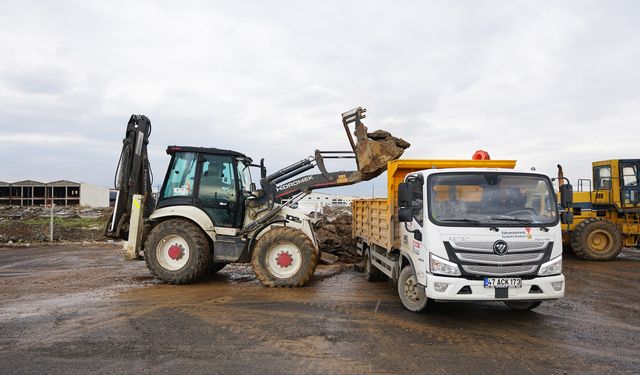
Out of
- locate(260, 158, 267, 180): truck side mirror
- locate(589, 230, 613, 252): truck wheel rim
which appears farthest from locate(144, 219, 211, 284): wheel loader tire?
locate(589, 230, 613, 252): truck wheel rim

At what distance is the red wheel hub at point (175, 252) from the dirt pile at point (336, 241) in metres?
4.13

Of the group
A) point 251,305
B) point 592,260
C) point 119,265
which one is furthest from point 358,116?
point 592,260

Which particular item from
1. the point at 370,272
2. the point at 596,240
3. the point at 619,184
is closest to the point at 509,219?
the point at 370,272

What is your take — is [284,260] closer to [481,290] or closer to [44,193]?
[481,290]

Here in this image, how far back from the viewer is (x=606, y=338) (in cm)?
569

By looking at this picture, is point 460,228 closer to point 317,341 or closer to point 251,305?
point 317,341

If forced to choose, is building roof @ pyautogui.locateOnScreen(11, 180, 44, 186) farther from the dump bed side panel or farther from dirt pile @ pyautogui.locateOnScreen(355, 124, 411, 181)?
dirt pile @ pyautogui.locateOnScreen(355, 124, 411, 181)

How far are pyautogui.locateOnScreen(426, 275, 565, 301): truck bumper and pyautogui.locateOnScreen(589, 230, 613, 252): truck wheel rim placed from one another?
29.3ft

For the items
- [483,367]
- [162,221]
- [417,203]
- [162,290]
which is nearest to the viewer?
[483,367]

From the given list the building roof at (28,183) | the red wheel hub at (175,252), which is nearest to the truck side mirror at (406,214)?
the red wheel hub at (175,252)

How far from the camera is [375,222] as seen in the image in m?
8.62

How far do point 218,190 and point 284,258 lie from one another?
79.2 inches

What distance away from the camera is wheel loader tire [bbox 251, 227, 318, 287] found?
8.71m

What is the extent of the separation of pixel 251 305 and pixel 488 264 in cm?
381
